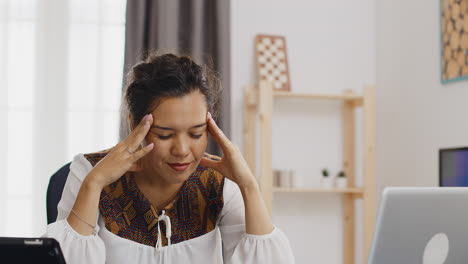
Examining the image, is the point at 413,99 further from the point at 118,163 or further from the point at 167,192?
the point at 118,163

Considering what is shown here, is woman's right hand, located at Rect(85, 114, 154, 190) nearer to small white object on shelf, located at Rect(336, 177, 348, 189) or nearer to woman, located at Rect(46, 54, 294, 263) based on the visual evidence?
woman, located at Rect(46, 54, 294, 263)

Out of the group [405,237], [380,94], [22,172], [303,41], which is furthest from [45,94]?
[405,237]

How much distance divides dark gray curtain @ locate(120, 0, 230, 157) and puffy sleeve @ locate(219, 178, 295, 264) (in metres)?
1.59

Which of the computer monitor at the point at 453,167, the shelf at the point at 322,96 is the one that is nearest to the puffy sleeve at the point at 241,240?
the computer monitor at the point at 453,167

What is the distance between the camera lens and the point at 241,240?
1.64 m

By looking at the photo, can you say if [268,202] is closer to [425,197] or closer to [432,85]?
[432,85]

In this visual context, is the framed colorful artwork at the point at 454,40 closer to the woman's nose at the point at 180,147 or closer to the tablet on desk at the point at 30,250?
the woman's nose at the point at 180,147

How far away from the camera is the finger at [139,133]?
152 centimetres

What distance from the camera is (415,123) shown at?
329 centimetres

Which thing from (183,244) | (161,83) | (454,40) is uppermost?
(454,40)

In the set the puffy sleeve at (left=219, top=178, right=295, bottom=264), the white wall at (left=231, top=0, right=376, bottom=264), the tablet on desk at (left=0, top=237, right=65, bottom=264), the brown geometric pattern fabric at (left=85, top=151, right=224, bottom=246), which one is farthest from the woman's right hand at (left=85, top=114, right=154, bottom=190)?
the white wall at (left=231, top=0, right=376, bottom=264)

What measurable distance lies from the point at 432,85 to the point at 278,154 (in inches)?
35.3

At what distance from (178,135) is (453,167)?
167 cm

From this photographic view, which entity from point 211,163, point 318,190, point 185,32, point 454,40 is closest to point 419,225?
point 211,163
